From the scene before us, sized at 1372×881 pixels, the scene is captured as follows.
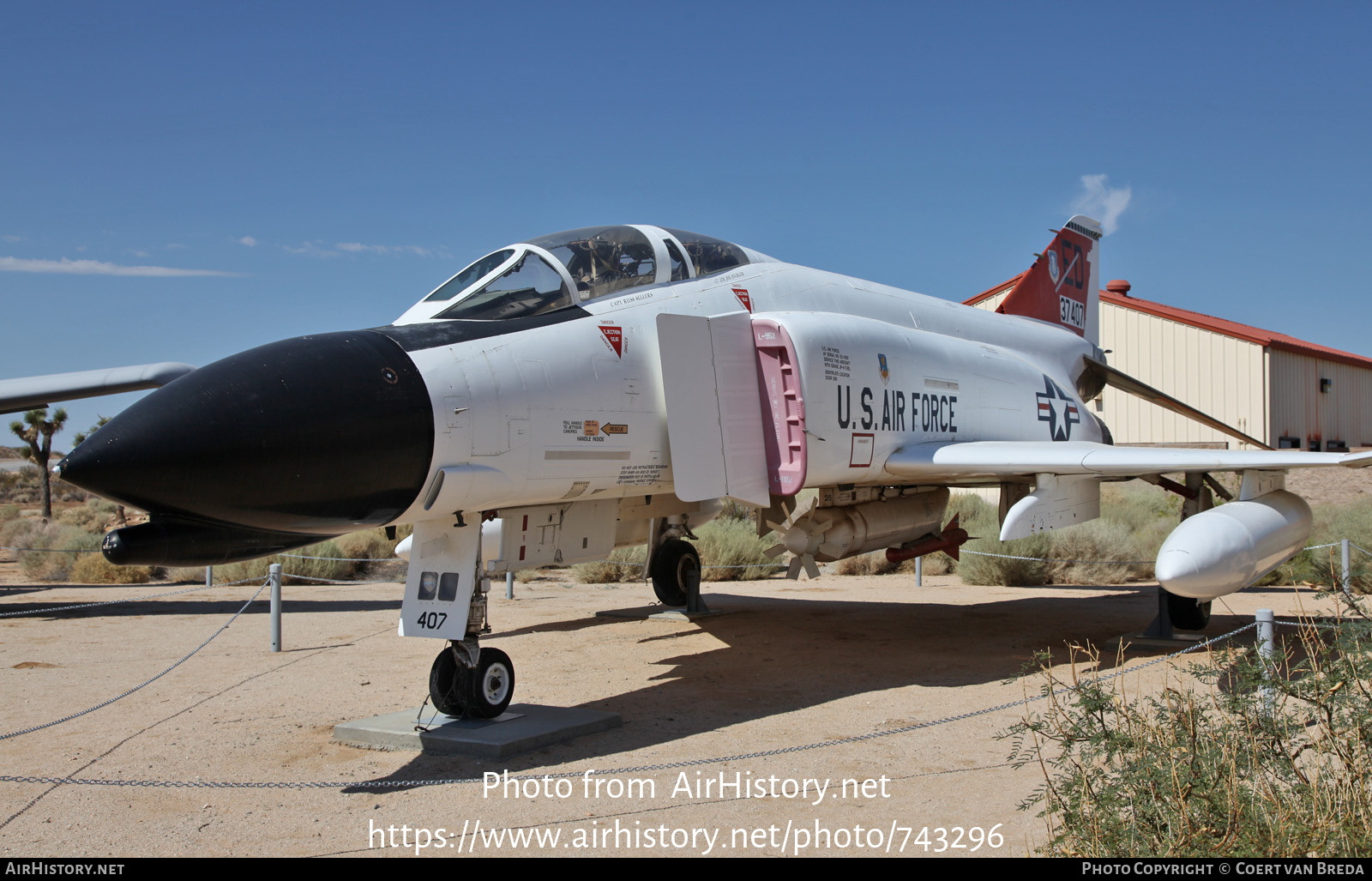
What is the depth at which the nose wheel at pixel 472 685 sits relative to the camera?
6.39 metres

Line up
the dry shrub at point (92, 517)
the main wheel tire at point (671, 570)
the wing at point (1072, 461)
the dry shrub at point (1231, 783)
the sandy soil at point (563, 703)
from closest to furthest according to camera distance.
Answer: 1. the dry shrub at point (1231, 783)
2. the sandy soil at point (563, 703)
3. the wing at point (1072, 461)
4. the main wheel tire at point (671, 570)
5. the dry shrub at point (92, 517)

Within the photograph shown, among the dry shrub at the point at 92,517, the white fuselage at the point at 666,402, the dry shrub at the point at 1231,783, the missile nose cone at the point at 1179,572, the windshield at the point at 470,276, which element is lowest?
the dry shrub at the point at 92,517

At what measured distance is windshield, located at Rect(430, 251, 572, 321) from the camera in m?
6.46

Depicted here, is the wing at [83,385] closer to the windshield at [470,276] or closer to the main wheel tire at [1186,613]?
the windshield at [470,276]

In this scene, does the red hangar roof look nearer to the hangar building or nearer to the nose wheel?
the hangar building

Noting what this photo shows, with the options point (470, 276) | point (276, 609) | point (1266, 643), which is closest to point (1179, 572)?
point (1266, 643)

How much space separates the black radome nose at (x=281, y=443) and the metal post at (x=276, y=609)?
491 centimetres

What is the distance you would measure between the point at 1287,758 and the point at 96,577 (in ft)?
63.1

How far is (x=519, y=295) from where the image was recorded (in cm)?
664

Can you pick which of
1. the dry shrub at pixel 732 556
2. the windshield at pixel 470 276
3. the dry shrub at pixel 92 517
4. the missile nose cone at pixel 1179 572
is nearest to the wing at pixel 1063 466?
the missile nose cone at pixel 1179 572

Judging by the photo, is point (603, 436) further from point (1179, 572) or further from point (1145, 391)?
point (1145, 391)

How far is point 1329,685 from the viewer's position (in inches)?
173

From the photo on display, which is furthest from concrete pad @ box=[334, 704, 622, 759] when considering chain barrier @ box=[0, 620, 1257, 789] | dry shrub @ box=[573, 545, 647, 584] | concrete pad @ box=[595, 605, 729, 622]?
dry shrub @ box=[573, 545, 647, 584]
